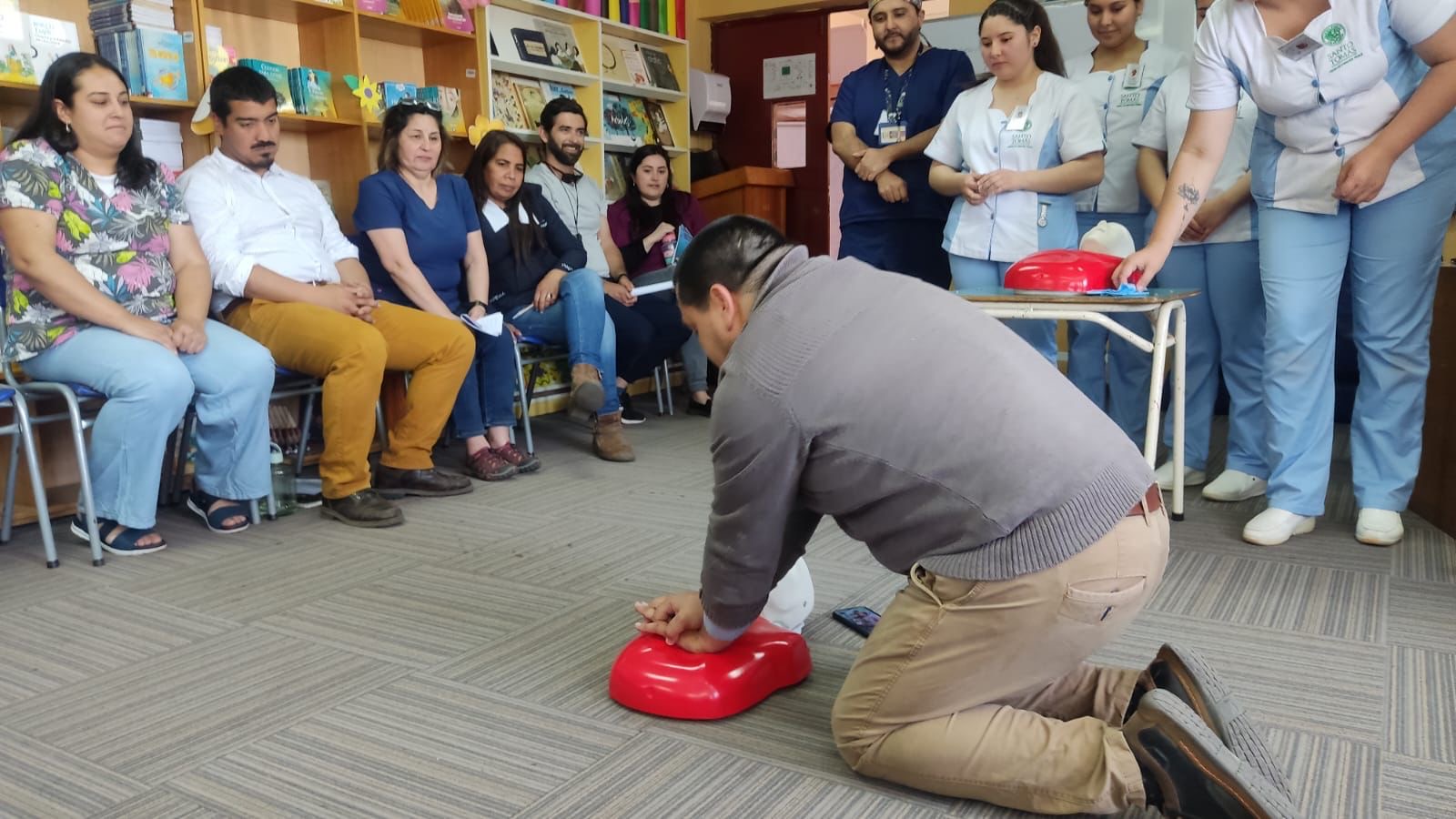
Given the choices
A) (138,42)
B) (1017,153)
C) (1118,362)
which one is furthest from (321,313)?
(1118,362)

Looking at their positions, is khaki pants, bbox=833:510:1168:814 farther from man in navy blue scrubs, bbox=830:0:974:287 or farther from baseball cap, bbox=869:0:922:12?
baseball cap, bbox=869:0:922:12

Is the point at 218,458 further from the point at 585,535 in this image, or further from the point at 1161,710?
the point at 1161,710

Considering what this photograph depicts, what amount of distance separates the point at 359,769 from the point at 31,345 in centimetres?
178

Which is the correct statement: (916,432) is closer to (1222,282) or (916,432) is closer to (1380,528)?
(1380,528)

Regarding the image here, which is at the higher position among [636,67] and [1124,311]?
[636,67]

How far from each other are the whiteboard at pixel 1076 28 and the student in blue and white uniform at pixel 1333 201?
1.60m

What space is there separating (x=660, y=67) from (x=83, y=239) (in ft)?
10.9

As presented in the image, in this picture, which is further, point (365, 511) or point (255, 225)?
point (255, 225)

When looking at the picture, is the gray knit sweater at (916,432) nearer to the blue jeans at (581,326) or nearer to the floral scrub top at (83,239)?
the floral scrub top at (83,239)

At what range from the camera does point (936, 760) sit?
132 centimetres

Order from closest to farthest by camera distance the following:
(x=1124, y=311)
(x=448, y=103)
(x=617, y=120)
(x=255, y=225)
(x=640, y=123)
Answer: (x=1124, y=311), (x=255, y=225), (x=448, y=103), (x=617, y=120), (x=640, y=123)

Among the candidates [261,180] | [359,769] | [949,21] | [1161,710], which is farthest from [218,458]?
[949,21]

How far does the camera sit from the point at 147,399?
2512mm

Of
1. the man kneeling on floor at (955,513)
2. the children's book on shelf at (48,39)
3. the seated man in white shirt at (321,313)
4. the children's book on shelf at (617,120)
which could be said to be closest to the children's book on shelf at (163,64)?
the children's book on shelf at (48,39)
